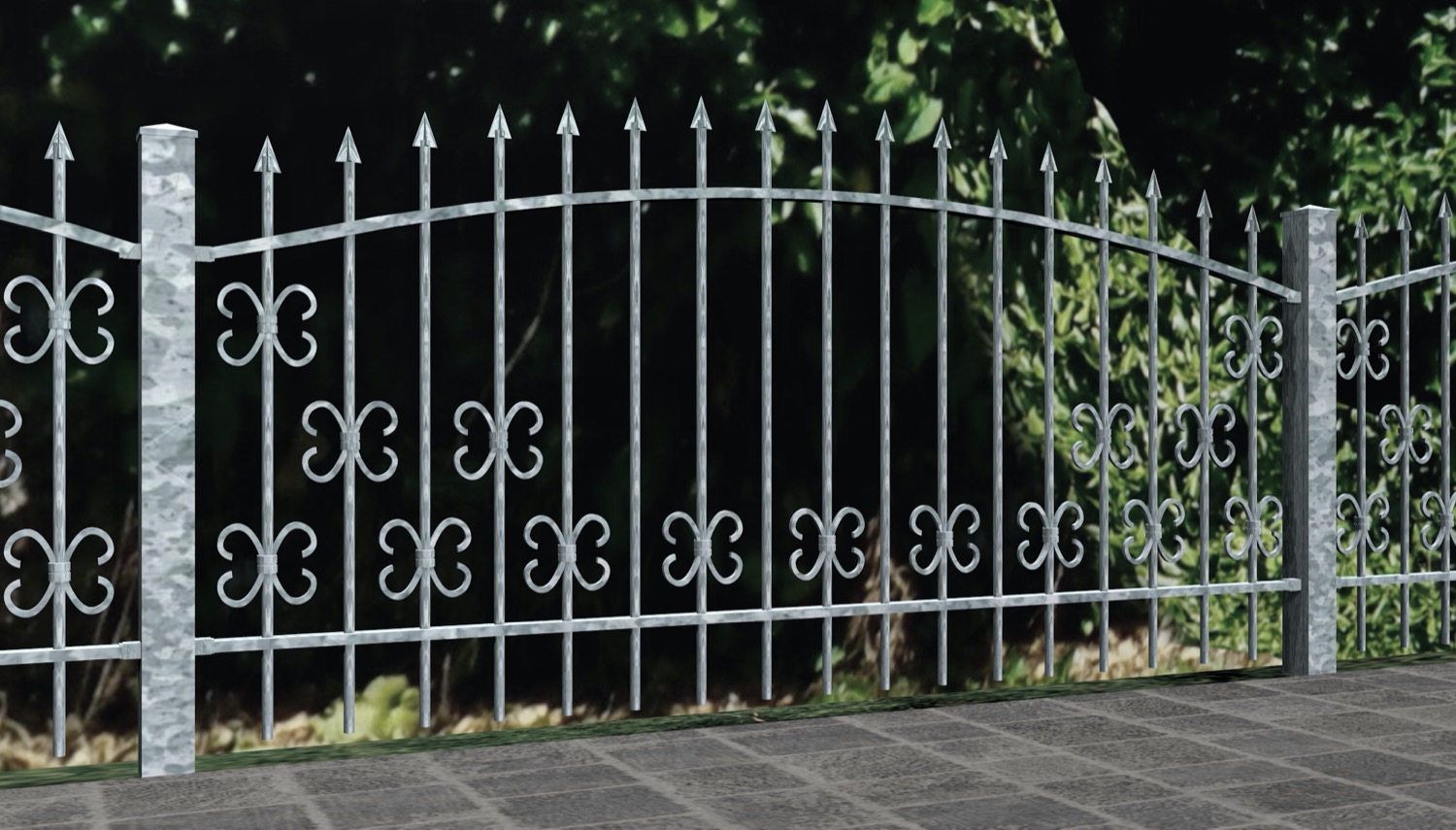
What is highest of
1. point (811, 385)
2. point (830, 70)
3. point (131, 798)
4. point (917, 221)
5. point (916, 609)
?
point (830, 70)

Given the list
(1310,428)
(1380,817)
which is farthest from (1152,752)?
(1310,428)

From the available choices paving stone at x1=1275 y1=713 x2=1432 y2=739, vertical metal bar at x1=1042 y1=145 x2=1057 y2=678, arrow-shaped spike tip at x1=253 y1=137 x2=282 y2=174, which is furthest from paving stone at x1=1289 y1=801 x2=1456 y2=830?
arrow-shaped spike tip at x1=253 y1=137 x2=282 y2=174

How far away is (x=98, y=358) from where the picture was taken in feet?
16.1

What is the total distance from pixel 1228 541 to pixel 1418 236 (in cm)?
211

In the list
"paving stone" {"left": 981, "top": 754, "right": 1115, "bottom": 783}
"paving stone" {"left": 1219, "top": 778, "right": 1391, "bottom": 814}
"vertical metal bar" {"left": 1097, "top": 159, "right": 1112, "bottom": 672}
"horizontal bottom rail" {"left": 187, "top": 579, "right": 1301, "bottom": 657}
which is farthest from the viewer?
"vertical metal bar" {"left": 1097, "top": 159, "right": 1112, "bottom": 672}

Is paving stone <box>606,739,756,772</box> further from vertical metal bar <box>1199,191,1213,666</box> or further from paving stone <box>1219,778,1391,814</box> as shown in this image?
vertical metal bar <box>1199,191,1213,666</box>

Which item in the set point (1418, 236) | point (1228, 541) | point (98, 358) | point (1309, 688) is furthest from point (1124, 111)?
point (98, 358)

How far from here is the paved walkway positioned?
452cm

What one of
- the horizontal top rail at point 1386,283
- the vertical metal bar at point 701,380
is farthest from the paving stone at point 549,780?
the horizontal top rail at point 1386,283

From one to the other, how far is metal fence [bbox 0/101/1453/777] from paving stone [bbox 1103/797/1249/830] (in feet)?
4.35

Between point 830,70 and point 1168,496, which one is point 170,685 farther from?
point 1168,496

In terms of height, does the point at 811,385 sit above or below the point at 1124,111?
below

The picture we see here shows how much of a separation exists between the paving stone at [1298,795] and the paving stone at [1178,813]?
10cm

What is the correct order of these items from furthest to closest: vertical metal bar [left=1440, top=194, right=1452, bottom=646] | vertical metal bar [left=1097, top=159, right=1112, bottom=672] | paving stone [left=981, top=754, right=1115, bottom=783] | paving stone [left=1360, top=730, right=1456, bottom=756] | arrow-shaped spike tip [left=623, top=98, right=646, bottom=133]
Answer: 1. vertical metal bar [left=1440, top=194, right=1452, bottom=646]
2. vertical metal bar [left=1097, top=159, right=1112, bottom=672]
3. arrow-shaped spike tip [left=623, top=98, right=646, bottom=133]
4. paving stone [left=1360, top=730, right=1456, bottom=756]
5. paving stone [left=981, top=754, right=1115, bottom=783]
